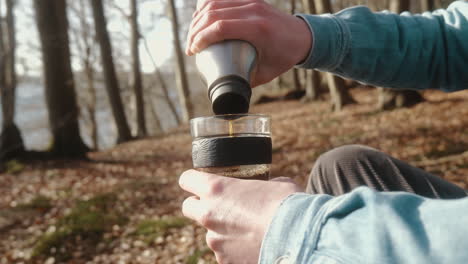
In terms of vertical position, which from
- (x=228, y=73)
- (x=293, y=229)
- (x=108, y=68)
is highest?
(x=108, y=68)

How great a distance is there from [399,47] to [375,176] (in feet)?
1.86

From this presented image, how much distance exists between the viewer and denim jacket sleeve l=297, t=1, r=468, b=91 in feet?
4.92

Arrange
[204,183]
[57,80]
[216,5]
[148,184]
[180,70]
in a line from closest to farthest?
[204,183] → [216,5] → [148,184] → [57,80] → [180,70]

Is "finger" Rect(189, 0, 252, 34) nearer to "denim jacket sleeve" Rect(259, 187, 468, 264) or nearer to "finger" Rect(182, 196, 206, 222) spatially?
"finger" Rect(182, 196, 206, 222)

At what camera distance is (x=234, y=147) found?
957 mm

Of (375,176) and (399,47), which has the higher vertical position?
(399,47)

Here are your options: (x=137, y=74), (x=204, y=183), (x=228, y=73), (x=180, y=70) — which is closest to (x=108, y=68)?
(x=137, y=74)

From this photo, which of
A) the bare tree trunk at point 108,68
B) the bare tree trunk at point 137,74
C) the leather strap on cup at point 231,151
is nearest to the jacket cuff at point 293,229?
the leather strap on cup at point 231,151

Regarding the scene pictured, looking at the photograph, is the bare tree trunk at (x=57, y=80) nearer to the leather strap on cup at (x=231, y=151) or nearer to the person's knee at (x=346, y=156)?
the person's knee at (x=346, y=156)

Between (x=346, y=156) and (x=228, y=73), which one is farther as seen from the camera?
(x=346, y=156)

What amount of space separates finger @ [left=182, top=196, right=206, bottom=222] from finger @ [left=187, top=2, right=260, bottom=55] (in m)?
0.59

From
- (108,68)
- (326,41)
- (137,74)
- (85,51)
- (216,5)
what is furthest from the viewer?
(85,51)

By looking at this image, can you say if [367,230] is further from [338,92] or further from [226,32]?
[338,92]

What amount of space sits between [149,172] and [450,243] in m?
6.69
